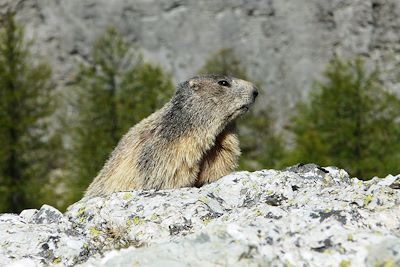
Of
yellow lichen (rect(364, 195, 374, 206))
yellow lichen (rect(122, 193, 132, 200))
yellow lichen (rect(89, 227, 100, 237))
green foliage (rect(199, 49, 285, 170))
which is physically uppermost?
yellow lichen (rect(364, 195, 374, 206))

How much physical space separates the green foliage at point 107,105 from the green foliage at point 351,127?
928cm

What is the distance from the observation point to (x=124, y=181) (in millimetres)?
11859

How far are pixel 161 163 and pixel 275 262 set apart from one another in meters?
6.40

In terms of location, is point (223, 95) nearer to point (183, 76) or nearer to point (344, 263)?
point (344, 263)

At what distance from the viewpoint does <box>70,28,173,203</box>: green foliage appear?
4556 centimetres

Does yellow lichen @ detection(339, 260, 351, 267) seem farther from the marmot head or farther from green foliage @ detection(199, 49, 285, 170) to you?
green foliage @ detection(199, 49, 285, 170)

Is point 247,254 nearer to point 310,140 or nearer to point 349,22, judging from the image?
point 310,140

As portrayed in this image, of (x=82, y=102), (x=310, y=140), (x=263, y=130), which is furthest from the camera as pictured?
(x=263, y=130)

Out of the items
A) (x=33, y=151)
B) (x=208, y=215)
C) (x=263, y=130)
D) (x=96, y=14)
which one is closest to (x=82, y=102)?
(x=33, y=151)

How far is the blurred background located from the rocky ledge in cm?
2798

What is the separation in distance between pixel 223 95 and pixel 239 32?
2698 inches

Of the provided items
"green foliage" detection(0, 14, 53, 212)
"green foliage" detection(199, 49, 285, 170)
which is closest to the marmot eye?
"green foliage" detection(0, 14, 53, 212)

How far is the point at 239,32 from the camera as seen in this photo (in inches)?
3174

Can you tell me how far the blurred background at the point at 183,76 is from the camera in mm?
45562
